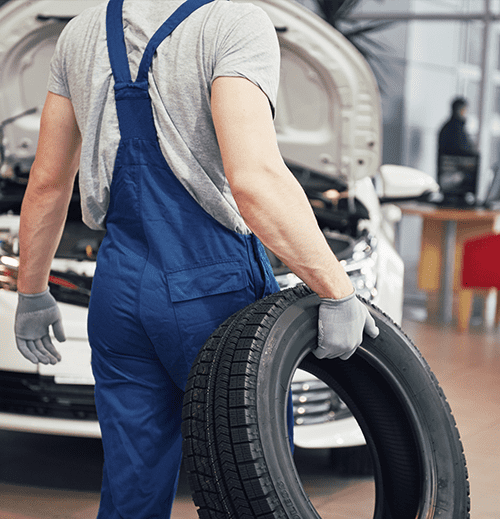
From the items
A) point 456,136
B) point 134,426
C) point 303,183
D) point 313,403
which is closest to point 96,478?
point 313,403

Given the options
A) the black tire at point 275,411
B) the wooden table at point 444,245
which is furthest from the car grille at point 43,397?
the wooden table at point 444,245

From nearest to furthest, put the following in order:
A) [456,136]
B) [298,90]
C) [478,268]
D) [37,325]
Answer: [37,325], [298,90], [478,268], [456,136]

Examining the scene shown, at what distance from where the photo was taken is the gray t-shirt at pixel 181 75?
4.30 feet

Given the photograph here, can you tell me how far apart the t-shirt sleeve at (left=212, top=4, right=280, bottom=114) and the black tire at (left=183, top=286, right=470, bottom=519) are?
1.33 feet

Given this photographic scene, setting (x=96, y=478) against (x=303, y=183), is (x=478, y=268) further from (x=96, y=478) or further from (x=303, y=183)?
(x=96, y=478)

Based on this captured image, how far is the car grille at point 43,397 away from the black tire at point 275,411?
2.99ft

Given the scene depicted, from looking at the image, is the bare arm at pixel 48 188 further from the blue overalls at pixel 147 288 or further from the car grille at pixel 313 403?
the car grille at pixel 313 403

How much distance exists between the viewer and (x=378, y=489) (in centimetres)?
181

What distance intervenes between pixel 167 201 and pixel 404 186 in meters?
2.27

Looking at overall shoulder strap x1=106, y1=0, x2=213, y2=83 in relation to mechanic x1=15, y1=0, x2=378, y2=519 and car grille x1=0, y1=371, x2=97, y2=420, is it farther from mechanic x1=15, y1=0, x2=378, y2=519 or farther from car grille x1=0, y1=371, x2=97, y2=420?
car grille x1=0, y1=371, x2=97, y2=420

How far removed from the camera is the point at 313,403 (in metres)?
2.39

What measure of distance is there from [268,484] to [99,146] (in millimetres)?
684

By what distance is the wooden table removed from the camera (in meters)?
5.52

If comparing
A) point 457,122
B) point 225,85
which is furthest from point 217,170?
point 457,122
